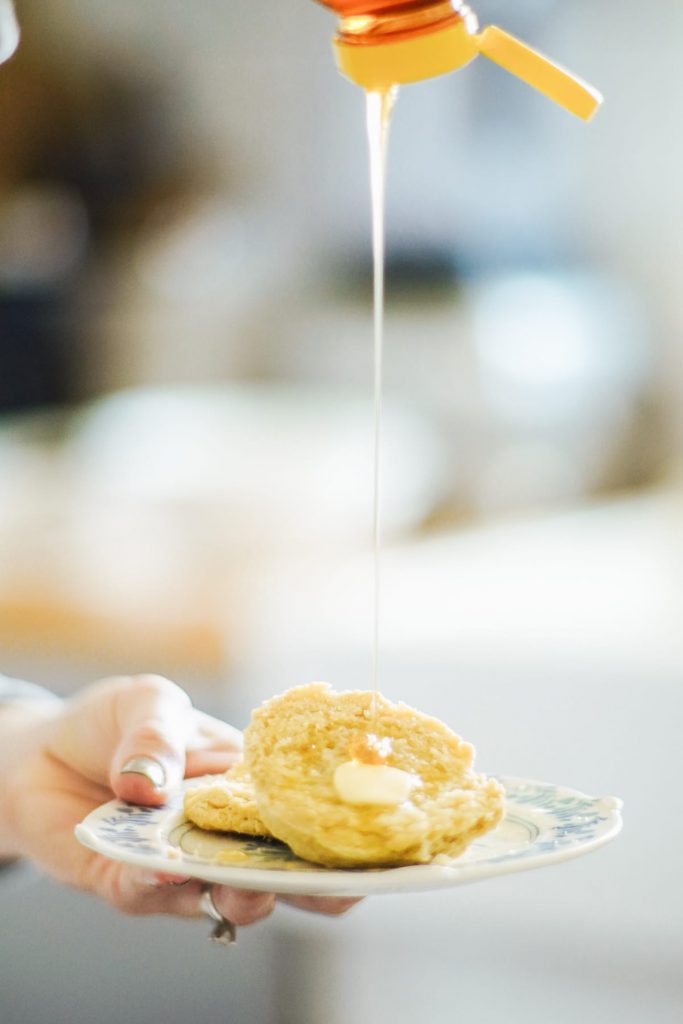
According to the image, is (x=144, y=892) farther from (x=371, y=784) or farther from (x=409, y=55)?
(x=409, y=55)

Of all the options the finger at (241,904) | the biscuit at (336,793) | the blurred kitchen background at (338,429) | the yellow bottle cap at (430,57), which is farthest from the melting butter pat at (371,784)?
the blurred kitchen background at (338,429)

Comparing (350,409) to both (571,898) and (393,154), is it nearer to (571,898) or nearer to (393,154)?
(393,154)

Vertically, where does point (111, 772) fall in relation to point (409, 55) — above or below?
below

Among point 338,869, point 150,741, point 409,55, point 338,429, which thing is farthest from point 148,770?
point 338,429

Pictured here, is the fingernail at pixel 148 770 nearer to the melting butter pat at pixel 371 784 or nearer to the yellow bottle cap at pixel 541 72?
the melting butter pat at pixel 371 784

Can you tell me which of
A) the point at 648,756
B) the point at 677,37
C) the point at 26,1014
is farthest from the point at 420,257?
the point at 26,1014

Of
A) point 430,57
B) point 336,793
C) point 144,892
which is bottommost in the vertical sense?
point 144,892

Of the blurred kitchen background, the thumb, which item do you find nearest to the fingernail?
the thumb
